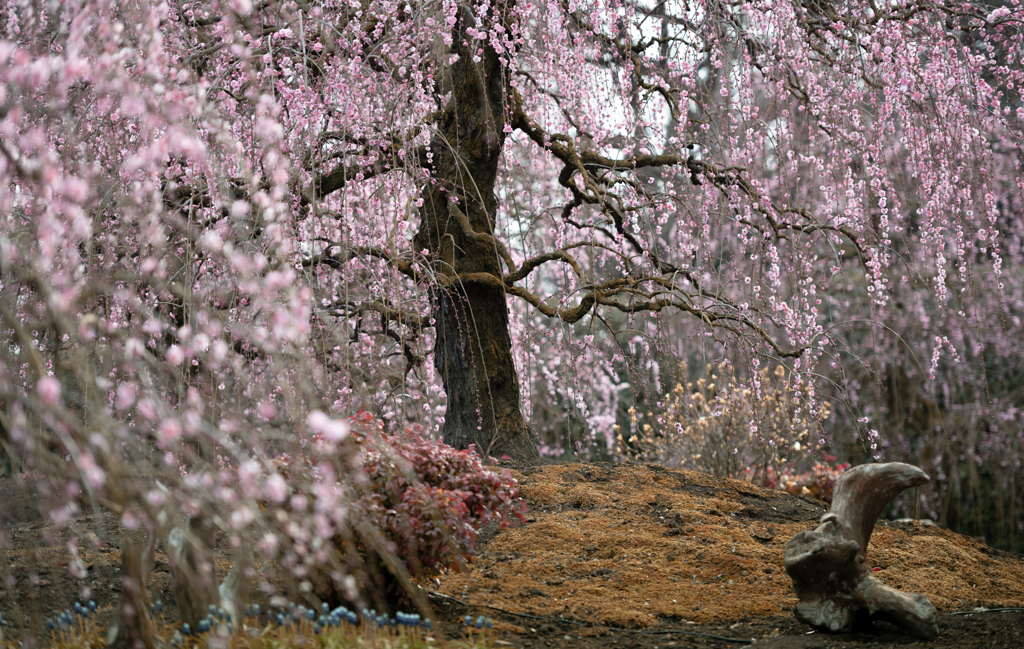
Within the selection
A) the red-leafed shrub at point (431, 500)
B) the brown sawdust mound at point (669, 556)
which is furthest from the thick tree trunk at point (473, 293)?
the red-leafed shrub at point (431, 500)

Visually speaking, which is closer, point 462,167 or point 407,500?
point 407,500

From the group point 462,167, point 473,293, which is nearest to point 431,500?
point 462,167

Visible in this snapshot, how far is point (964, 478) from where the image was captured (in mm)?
5844

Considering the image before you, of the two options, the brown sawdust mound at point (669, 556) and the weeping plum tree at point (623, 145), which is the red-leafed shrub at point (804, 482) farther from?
the weeping plum tree at point (623, 145)

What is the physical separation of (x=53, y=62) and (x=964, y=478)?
6301 millimetres

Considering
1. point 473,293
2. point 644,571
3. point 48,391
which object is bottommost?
point 644,571

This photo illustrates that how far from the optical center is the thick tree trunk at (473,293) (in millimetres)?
4500

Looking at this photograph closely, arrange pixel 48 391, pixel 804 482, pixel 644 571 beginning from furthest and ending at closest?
pixel 804 482, pixel 644 571, pixel 48 391

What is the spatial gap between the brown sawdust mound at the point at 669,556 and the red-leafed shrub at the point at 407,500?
0.23m

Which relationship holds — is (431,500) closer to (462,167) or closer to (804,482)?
(462,167)

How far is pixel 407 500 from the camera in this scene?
252 centimetres

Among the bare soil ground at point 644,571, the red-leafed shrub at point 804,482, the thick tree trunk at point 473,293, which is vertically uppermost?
the thick tree trunk at point 473,293

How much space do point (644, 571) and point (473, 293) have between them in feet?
6.19

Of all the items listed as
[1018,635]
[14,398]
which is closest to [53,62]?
[14,398]
